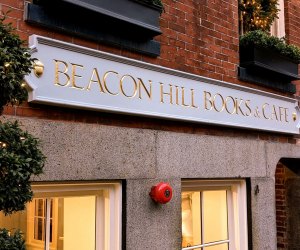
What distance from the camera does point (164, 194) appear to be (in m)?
4.05

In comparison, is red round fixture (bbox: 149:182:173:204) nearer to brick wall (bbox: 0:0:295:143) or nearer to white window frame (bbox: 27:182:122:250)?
white window frame (bbox: 27:182:122:250)

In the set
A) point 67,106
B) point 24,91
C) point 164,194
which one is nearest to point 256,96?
point 164,194

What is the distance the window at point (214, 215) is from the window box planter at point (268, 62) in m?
1.49

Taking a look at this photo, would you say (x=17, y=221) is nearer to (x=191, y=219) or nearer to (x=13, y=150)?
(x=13, y=150)

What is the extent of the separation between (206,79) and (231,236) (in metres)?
1.95

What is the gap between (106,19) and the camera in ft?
12.7

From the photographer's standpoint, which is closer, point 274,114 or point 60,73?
point 60,73

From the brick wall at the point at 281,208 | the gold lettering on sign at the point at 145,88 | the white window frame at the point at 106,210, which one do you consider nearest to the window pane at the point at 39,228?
the white window frame at the point at 106,210

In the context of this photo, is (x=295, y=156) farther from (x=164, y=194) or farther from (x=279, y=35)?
(x=164, y=194)

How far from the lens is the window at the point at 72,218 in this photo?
370cm

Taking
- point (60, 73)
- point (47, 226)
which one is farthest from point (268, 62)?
point (47, 226)

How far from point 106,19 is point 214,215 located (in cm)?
269

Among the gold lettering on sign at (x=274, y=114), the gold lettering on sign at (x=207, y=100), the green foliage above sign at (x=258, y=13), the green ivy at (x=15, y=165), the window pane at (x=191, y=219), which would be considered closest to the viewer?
the green ivy at (x=15, y=165)

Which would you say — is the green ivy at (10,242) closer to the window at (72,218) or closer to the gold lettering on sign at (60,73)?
the window at (72,218)
